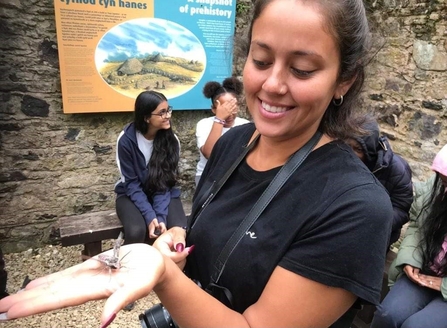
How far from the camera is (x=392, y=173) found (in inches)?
90.7

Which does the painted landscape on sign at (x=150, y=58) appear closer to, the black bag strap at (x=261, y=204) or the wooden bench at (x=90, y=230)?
the wooden bench at (x=90, y=230)

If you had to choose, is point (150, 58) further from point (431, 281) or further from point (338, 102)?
point (431, 281)

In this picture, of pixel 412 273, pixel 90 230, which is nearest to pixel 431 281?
pixel 412 273

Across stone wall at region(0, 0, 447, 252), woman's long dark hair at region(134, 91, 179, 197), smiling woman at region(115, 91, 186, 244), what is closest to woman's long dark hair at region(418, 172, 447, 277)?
stone wall at region(0, 0, 447, 252)

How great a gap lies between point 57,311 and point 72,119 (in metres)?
1.69

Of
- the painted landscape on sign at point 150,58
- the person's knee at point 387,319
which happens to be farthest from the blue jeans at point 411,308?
the painted landscape on sign at point 150,58

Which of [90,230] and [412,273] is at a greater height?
[412,273]

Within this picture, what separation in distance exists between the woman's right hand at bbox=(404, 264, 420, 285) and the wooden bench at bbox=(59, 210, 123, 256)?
2.23m

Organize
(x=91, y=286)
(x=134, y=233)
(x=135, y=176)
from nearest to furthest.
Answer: (x=91, y=286) < (x=134, y=233) < (x=135, y=176)

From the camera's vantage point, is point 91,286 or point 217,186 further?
point 217,186

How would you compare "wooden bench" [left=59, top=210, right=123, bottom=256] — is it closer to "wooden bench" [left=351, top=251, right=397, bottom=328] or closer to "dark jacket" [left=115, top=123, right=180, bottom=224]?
"dark jacket" [left=115, top=123, right=180, bottom=224]

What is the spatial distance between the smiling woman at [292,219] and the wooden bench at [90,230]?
2072 millimetres

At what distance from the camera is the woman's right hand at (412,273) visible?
6.88 ft

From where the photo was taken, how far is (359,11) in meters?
0.92
